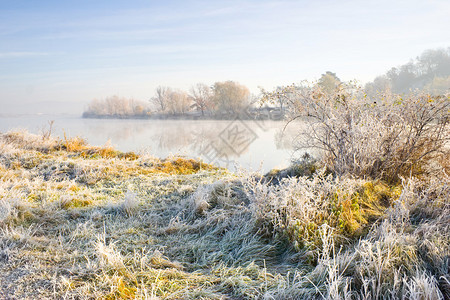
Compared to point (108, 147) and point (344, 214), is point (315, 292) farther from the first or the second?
point (108, 147)

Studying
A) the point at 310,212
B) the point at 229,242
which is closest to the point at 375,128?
the point at 310,212

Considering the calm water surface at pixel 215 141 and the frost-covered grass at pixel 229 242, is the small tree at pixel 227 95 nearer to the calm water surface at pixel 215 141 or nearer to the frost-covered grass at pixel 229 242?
the calm water surface at pixel 215 141

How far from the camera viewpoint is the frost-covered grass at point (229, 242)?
2230mm

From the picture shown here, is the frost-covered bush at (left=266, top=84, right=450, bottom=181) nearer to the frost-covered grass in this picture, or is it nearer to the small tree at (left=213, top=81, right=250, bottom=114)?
the frost-covered grass

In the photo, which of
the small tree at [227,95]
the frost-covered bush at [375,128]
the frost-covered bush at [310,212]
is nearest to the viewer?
the frost-covered bush at [310,212]

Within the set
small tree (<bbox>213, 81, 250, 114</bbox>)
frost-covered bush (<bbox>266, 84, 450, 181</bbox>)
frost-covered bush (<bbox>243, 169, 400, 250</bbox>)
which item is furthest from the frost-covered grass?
small tree (<bbox>213, 81, 250, 114</bbox>)

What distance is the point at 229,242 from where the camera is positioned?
10.3ft

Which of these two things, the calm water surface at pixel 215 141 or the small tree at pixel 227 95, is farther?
the small tree at pixel 227 95

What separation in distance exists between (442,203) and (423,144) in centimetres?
155

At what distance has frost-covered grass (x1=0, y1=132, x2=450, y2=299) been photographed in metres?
2.23

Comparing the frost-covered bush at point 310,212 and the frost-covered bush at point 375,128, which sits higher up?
the frost-covered bush at point 375,128

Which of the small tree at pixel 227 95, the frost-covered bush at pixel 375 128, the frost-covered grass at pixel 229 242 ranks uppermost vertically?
the small tree at pixel 227 95

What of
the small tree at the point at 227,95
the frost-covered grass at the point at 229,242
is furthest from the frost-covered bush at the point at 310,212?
the small tree at the point at 227,95

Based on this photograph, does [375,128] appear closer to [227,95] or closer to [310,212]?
[310,212]
